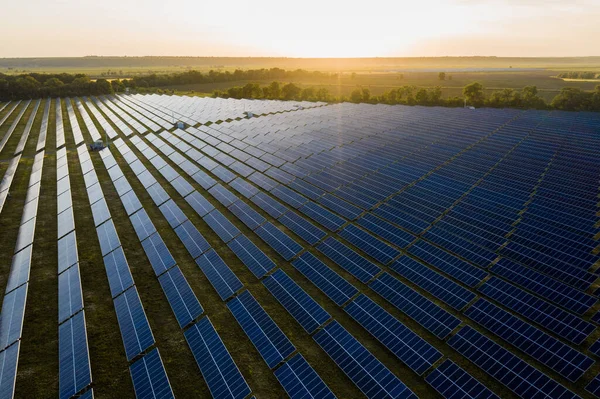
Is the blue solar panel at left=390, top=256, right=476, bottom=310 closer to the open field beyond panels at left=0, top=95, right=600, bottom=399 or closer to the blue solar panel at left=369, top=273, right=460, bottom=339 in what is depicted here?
the open field beyond panels at left=0, top=95, right=600, bottom=399

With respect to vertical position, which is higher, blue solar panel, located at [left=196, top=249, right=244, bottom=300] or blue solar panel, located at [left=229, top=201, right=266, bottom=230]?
blue solar panel, located at [left=229, top=201, right=266, bottom=230]

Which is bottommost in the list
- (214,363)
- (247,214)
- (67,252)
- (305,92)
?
(214,363)

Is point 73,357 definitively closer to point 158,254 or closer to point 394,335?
point 158,254

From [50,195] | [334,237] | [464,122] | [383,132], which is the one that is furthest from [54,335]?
[464,122]

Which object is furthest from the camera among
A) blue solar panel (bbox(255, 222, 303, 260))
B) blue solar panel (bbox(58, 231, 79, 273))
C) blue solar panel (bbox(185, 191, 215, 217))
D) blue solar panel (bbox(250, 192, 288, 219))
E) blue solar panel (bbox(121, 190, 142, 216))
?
blue solar panel (bbox(121, 190, 142, 216))

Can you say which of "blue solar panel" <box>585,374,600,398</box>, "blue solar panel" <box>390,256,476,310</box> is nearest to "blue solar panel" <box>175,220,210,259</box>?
"blue solar panel" <box>390,256,476,310</box>

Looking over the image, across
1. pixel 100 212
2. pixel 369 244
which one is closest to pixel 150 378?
pixel 369 244
